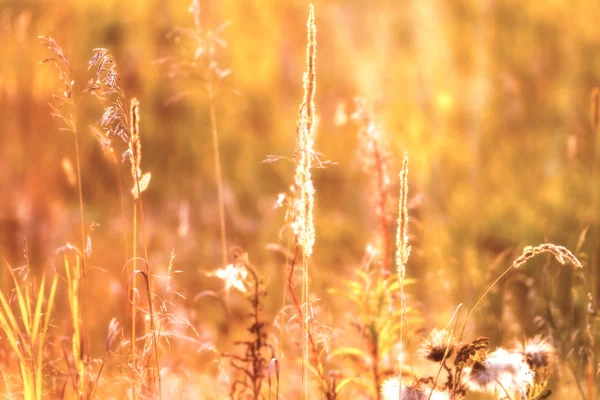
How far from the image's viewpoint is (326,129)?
4.82m

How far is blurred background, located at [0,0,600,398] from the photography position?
442cm

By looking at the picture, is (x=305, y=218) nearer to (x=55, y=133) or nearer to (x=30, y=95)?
(x=55, y=133)

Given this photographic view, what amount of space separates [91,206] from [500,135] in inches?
117

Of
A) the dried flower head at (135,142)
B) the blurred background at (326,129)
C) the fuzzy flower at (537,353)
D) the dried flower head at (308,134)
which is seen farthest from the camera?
the blurred background at (326,129)

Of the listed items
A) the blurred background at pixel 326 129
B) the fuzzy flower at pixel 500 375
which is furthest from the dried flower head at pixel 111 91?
the blurred background at pixel 326 129

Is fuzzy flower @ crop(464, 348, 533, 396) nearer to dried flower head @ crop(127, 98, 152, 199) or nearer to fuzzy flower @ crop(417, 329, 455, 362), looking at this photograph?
fuzzy flower @ crop(417, 329, 455, 362)

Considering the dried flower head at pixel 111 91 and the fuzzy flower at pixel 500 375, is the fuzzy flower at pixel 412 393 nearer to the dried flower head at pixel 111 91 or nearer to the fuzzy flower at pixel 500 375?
the fuzzy flower at pixel 500 375

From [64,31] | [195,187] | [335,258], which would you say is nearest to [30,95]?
[64,31]

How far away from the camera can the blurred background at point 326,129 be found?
14.5 ft

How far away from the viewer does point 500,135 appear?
16.2 feet

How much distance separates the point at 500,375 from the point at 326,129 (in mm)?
3354

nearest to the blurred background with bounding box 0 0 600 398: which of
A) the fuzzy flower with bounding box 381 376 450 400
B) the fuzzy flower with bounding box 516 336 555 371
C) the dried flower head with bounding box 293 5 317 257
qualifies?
the fuzzy flower with bounding box 516 336 555 371

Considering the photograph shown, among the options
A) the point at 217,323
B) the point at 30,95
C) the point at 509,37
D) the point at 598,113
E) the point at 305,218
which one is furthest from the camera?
the point at 509,37

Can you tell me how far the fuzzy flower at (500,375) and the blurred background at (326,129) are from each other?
227 centimetres
